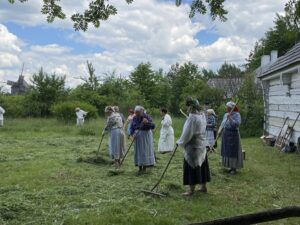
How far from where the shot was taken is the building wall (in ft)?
57.9

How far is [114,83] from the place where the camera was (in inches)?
1811

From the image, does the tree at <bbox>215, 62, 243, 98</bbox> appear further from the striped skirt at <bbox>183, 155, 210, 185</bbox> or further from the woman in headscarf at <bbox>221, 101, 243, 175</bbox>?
the striped skirt at <bbox>183, 155, 210, 185</bbox>

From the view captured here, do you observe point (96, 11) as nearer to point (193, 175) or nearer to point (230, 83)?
point (193, 175)

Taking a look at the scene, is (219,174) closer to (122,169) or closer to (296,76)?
(122,169)

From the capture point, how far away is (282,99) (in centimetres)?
2003

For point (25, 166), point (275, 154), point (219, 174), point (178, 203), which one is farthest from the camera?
point (275, 154)

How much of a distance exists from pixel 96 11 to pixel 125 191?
5.23m

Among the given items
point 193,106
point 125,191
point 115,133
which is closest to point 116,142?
point 115,133

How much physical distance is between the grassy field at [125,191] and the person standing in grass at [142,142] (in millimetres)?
302

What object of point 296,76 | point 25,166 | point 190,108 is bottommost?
point 25,166

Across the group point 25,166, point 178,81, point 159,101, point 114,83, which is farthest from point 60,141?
point 178,81

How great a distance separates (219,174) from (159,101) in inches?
1625

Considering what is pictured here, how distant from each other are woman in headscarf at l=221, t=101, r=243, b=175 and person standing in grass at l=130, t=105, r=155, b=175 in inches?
72.7

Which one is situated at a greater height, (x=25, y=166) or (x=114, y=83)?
(x=114, y=83)
